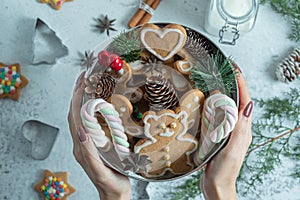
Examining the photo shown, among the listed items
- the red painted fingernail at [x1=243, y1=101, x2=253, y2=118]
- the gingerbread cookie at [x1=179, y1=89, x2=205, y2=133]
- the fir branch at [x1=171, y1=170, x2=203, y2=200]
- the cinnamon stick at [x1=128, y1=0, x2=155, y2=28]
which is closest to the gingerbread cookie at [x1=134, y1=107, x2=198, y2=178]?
the gingerbread cookie at [x1=179, y1=89, x2=205, y2=133]

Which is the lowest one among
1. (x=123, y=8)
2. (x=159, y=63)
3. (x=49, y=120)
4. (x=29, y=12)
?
(x=49, y=120)

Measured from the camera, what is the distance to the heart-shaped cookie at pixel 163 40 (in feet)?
2.76

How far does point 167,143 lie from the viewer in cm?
84

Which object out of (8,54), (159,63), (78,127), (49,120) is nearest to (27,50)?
(8,54)

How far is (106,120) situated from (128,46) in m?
0.13

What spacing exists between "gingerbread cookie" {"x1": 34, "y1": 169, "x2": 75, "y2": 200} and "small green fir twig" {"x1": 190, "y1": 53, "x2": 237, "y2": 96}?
0.49 meters

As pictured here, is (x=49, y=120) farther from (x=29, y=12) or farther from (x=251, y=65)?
(x=251, y=65)

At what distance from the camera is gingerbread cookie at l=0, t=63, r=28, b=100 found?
1.19m

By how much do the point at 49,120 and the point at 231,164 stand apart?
455 millimetres

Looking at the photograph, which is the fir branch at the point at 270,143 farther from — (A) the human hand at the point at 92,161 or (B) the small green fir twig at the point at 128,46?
(B) the small green fir twig at the point at 128,46

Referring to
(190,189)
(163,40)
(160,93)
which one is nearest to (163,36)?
(163,40)

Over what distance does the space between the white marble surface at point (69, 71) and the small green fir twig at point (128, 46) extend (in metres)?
0.32

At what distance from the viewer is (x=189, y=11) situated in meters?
1.20

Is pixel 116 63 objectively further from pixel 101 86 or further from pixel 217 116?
pixel 217 116
